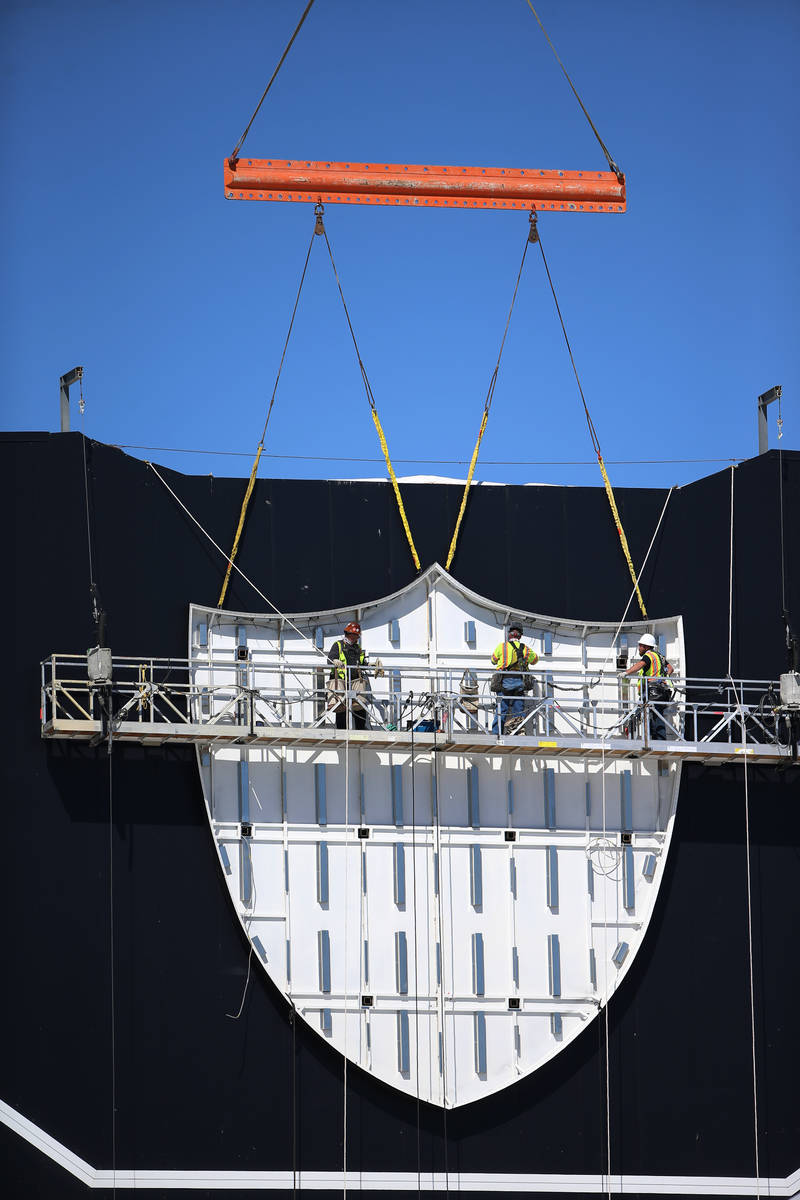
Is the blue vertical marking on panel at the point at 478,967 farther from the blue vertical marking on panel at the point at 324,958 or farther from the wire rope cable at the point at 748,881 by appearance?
the wire rope cable at the point at 748,881

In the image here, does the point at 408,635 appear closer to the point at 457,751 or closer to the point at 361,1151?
the point at 457,751

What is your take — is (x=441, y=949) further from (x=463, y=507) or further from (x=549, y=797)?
(x=463, y=507)

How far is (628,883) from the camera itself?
26328 millimetres

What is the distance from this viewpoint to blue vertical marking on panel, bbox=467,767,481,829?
85.8ft

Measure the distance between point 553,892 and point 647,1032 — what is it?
236 cm

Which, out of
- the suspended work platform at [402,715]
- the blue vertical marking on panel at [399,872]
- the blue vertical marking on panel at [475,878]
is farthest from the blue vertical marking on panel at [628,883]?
the blue vertical marking on panel at [399,872]

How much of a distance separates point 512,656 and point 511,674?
0.27 m

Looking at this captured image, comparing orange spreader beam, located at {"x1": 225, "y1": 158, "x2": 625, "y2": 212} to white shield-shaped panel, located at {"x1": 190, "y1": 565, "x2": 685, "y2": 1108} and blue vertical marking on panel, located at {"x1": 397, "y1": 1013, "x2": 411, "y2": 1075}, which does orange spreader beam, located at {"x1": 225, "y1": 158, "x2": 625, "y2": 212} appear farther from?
blue vertical marking on panel, located at {"x1": 397, "y1": 1013, "x2": 411, "y2": 1075}

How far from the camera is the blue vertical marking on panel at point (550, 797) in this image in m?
26.3

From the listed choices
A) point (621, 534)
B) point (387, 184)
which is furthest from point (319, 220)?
point (621, 534)

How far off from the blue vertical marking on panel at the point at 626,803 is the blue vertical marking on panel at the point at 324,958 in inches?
180

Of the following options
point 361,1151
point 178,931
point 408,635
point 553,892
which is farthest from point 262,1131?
point 408,635

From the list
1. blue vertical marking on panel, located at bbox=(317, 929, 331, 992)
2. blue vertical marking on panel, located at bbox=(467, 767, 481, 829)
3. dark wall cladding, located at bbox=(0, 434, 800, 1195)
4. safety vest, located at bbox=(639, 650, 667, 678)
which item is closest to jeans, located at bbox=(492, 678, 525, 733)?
blue vertical marking on panel, located at bbox=(467, 767, 481, 829)

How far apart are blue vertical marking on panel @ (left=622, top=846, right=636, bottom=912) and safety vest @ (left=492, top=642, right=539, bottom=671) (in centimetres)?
310
